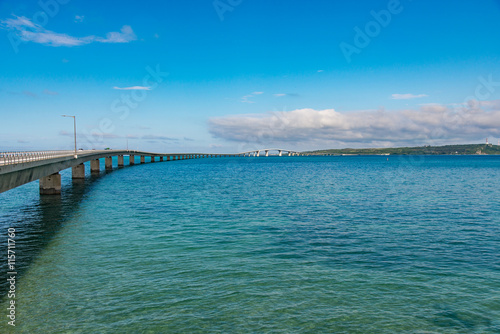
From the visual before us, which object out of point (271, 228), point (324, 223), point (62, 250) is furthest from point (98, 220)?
point (324, 223)

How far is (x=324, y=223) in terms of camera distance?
29.7 metres

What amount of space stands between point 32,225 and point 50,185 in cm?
2463

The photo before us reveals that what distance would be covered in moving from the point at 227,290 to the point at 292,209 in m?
23.5

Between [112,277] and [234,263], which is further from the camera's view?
[234,263]

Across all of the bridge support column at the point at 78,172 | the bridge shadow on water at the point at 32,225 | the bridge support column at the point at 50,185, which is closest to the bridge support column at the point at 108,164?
the bridge support column at the point at 78,172

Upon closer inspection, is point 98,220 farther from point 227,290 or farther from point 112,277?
point 227,290

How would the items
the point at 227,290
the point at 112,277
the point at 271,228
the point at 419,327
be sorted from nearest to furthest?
the point at 419,327 < the point at 227,290 < the point at 112,277 < the point at 271,228

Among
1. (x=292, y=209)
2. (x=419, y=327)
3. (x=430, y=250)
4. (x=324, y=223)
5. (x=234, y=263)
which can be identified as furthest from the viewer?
(x=292, y=209)

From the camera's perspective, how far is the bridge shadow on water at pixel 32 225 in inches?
742
